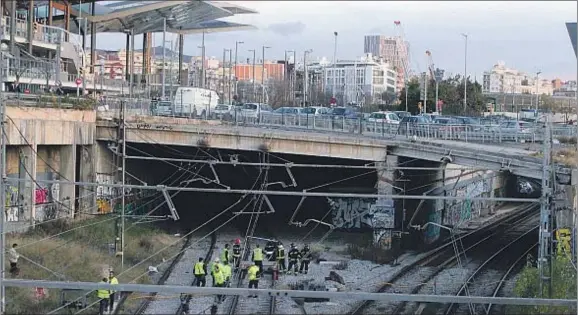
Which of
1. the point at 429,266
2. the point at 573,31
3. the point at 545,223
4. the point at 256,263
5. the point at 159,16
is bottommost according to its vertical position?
the point at 429,266

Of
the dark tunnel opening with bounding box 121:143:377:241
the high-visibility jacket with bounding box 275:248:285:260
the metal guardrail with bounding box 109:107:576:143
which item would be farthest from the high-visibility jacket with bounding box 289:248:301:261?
the metal guardrail with bounding box 109:107:576:143

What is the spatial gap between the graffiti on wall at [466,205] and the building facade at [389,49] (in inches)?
869

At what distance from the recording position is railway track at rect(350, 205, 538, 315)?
10031 mm

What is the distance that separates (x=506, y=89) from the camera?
50.2 m

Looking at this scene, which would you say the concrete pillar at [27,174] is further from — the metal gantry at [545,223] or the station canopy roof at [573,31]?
the station canopy roof at [573,31]

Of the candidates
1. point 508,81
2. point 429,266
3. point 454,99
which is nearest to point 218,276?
point 429,266

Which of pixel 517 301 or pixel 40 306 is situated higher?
pixel 517 301

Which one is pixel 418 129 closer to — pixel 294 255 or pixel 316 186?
pixel 316 186

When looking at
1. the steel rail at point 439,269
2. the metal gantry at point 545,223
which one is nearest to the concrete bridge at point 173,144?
the steel rail at point 439,269

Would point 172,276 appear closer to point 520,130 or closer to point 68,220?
point 68,220

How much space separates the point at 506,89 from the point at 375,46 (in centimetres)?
1189

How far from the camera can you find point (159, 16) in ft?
119

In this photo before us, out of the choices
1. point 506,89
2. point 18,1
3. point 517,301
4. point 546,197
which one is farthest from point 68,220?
point 506,89

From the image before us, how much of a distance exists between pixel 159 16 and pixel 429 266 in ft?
84.1
